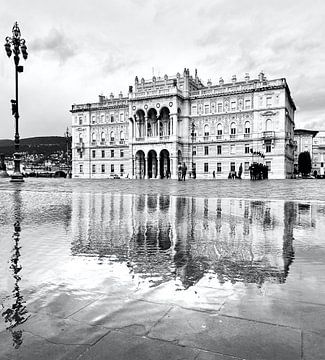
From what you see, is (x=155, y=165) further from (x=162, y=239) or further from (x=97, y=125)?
(x=162, y=239)

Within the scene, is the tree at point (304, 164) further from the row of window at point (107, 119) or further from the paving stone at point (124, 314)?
the paving stone at point (124, 314)

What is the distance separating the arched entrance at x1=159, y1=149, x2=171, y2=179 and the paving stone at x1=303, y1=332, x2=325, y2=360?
66.2 meters

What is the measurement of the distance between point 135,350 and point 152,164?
6860 cm

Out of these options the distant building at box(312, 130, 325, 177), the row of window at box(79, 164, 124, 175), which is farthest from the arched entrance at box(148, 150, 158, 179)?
the distant building at box(312, 130, 325, 177)

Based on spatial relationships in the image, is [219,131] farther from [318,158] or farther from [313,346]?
[318,158]

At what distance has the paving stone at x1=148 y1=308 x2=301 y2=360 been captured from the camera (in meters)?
1.82

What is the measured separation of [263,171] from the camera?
4916cm

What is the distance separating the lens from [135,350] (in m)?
1.85

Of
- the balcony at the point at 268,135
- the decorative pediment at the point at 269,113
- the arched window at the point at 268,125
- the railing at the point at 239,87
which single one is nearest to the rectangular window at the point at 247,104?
the railing at the point at 239,87

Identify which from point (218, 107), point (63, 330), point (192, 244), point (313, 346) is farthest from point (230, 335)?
point (218, 107)

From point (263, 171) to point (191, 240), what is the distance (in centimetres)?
4642

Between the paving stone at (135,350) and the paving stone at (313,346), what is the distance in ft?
1.84

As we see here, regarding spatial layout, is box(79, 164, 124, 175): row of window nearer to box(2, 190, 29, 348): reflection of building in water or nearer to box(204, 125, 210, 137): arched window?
box(204, 125, 210, 137): arched window

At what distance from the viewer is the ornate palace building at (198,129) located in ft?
198
